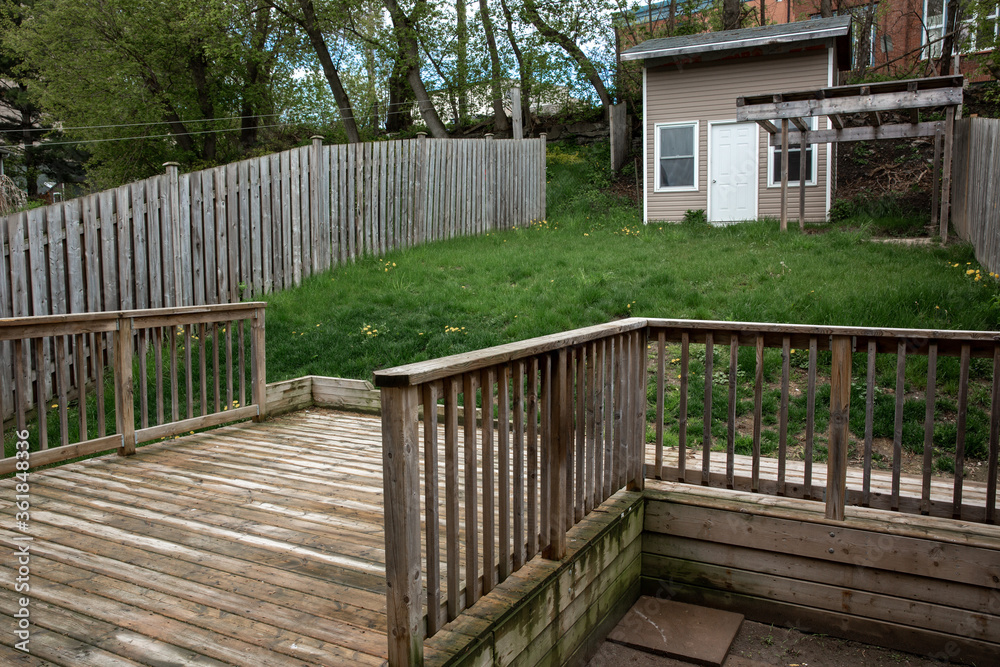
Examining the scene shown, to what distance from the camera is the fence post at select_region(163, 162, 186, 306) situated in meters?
7.74

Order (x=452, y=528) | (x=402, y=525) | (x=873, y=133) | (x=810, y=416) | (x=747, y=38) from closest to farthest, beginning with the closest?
(x=402, y=525) < (x=452, y=528) < (x=810, y=416) < (x=873, y=133) < (x=747, y=38)

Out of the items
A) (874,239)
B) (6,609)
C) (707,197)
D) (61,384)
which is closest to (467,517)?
(6,609)

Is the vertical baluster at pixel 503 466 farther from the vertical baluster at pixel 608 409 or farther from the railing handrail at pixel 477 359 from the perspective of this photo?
the vertical baluster at pixel 608 409

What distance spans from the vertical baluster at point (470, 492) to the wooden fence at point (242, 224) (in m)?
4.52

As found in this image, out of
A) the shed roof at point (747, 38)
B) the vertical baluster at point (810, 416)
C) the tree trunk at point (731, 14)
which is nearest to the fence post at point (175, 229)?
the vertical baluster at point (810, 416)

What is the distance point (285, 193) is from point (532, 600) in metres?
7.65

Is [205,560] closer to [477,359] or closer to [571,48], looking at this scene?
[477,359]

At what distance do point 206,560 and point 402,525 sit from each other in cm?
139

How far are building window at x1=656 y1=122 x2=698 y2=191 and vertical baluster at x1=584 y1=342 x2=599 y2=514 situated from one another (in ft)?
41.1

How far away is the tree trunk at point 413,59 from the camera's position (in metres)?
19.9

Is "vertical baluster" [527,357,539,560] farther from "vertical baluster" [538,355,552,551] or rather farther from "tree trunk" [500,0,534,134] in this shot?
"tree trunk" [500,0,534,134]

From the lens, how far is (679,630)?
12.6 ft

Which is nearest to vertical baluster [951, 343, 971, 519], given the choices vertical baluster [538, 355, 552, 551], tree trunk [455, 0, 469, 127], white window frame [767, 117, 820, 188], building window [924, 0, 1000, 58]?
vertical baluster [538, 355, 552, 551]

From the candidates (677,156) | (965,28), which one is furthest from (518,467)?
(965,28)
